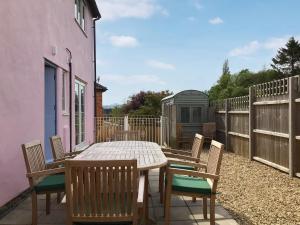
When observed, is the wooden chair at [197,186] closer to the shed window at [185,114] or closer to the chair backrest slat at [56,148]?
the chair backrest slat at [56,148]

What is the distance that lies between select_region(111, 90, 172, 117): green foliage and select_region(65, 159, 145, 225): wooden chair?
19336 millimetres

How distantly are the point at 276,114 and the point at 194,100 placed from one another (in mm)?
6479

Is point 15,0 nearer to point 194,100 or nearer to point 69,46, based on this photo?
point 69,46

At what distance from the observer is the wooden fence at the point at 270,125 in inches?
286

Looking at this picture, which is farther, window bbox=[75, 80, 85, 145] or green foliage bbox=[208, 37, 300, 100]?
green foliage bbox=[208, 37, 300, 100]

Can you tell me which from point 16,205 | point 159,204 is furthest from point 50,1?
point 159,204

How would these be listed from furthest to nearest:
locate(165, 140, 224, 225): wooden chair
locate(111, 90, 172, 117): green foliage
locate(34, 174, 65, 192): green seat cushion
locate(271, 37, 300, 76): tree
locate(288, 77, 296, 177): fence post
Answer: locate(271, 37, 300, 76): tree
locate(111, 90, 172, 117): green foliage
locate(288, 77, 296, 177): fence post
locate(34, 174, 65, 192): green seat cushion
locate(165, 140, 224, 225): wooden chair

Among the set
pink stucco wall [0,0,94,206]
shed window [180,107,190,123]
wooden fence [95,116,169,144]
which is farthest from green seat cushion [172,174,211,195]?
wooden fence [95,116,169,144]

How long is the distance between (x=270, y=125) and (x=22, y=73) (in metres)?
5.72

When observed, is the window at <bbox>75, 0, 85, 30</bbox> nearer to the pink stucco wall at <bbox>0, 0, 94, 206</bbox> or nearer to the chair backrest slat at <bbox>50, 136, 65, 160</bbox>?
the pink stucco wall at <bbox>0, 0, 94, 206</bbox>

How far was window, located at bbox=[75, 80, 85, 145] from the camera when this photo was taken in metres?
11.1

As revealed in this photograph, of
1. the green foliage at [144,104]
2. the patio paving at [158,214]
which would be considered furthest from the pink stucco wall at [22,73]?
the green foliage at [144,104]

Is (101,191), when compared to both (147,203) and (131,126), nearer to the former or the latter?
(147,203)

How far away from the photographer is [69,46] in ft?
31.1
